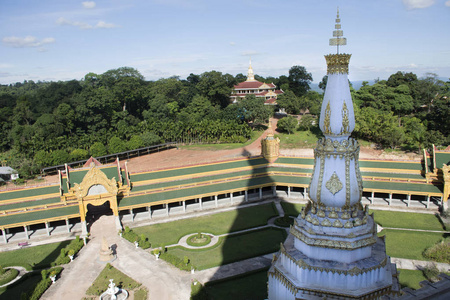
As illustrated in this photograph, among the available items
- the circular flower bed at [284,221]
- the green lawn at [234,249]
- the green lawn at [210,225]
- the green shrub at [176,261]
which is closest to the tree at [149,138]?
the green lawn at [210,225]

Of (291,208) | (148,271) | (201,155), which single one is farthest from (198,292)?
(201,155)

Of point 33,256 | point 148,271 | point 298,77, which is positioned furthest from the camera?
point 298,77

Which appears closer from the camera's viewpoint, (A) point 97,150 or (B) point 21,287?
(B) point 21,287

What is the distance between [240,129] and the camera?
76875 millimetres

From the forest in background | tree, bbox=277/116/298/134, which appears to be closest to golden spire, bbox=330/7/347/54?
the forest in background

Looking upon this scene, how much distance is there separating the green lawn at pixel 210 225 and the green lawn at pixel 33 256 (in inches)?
303

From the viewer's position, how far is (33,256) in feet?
103

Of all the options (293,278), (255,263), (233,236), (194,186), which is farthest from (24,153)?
(293,278)

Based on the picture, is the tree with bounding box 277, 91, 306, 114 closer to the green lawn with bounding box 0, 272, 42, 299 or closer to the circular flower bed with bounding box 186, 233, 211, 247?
the circular flower bed with bounding box 186, 233, 211, 247

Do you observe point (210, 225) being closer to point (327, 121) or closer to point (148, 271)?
point (148, 271)

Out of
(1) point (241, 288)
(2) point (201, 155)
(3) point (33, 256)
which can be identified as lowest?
(1) point (241, 288)

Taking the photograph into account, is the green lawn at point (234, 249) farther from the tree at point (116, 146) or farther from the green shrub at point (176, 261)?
the tree at point (116, 146)

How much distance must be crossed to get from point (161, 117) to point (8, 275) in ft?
199

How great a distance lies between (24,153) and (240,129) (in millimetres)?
43752
